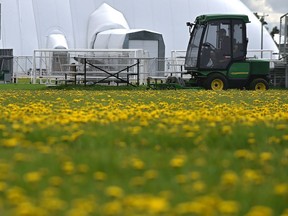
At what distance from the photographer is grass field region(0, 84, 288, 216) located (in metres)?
2.81

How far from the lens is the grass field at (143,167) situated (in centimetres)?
281

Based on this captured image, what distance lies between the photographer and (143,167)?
3.84 m

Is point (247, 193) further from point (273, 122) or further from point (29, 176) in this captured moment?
point (273, 122)

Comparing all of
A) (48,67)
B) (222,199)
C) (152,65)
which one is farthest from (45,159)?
(152,65)

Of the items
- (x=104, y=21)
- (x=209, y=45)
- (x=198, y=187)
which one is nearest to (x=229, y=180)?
(x=198, y=187)

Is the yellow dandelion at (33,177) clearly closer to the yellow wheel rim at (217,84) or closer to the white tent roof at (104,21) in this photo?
the yellow wheel rim at (217,84)

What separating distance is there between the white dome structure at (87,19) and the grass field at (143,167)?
40064mm

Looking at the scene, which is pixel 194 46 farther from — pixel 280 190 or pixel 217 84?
pixel 280 190

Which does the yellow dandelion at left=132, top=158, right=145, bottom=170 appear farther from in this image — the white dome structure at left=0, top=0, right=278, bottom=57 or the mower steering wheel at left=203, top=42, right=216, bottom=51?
the white dome structure at left=0, top=0, right=278, bottom=57

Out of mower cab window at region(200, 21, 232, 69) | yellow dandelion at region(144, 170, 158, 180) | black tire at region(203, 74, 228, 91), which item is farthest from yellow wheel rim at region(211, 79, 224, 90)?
yellow dandelion at region(144, 170, 158, 180)

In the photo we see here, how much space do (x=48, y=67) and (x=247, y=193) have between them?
30300 millimetres

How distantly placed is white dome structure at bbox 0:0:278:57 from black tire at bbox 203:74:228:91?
24079 millimetres

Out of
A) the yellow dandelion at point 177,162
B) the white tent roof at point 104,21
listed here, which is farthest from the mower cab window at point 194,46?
the white tent roof at point 104,21

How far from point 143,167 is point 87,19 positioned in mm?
44884
